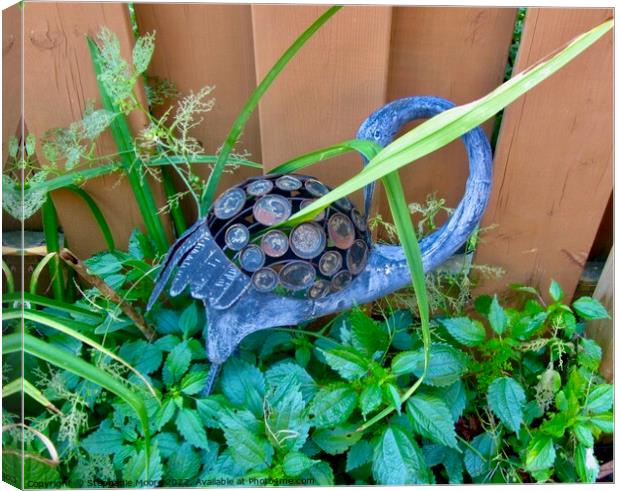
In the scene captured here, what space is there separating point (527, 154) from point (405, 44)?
29 cm

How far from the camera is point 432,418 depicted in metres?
0.80

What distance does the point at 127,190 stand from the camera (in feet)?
3.37

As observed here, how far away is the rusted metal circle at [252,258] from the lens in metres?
0.76

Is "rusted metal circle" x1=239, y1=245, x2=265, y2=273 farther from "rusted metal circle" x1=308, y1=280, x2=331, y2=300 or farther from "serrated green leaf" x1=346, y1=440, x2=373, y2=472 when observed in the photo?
"serrated green leaf" x1=346, y1=440, x2=373, y2=472

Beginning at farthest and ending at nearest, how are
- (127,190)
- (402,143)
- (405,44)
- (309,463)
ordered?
(127,190) < (405,44) < (309,463) < (402,143)

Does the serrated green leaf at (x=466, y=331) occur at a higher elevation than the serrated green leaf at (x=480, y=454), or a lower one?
higher

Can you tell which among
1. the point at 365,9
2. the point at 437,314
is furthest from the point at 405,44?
the point at 437,314

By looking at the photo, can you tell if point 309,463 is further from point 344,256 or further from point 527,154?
point 527,154

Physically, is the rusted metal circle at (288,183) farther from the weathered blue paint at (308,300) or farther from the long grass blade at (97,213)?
the long grass blade at (97,213)

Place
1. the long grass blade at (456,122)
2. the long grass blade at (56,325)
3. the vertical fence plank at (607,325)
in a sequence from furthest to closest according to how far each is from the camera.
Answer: the vertical fence plank at (607,325) → the long grass blade at (56,325) → the long grass blade at (456,122)

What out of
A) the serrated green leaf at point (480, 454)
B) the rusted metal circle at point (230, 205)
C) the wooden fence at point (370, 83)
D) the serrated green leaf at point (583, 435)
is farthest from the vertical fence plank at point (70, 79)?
the serrated green leaf at point (583, 435)

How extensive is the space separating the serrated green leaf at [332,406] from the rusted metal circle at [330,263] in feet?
0.61

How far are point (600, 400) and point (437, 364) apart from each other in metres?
0.27

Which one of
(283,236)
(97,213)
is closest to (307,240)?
(283,236)
